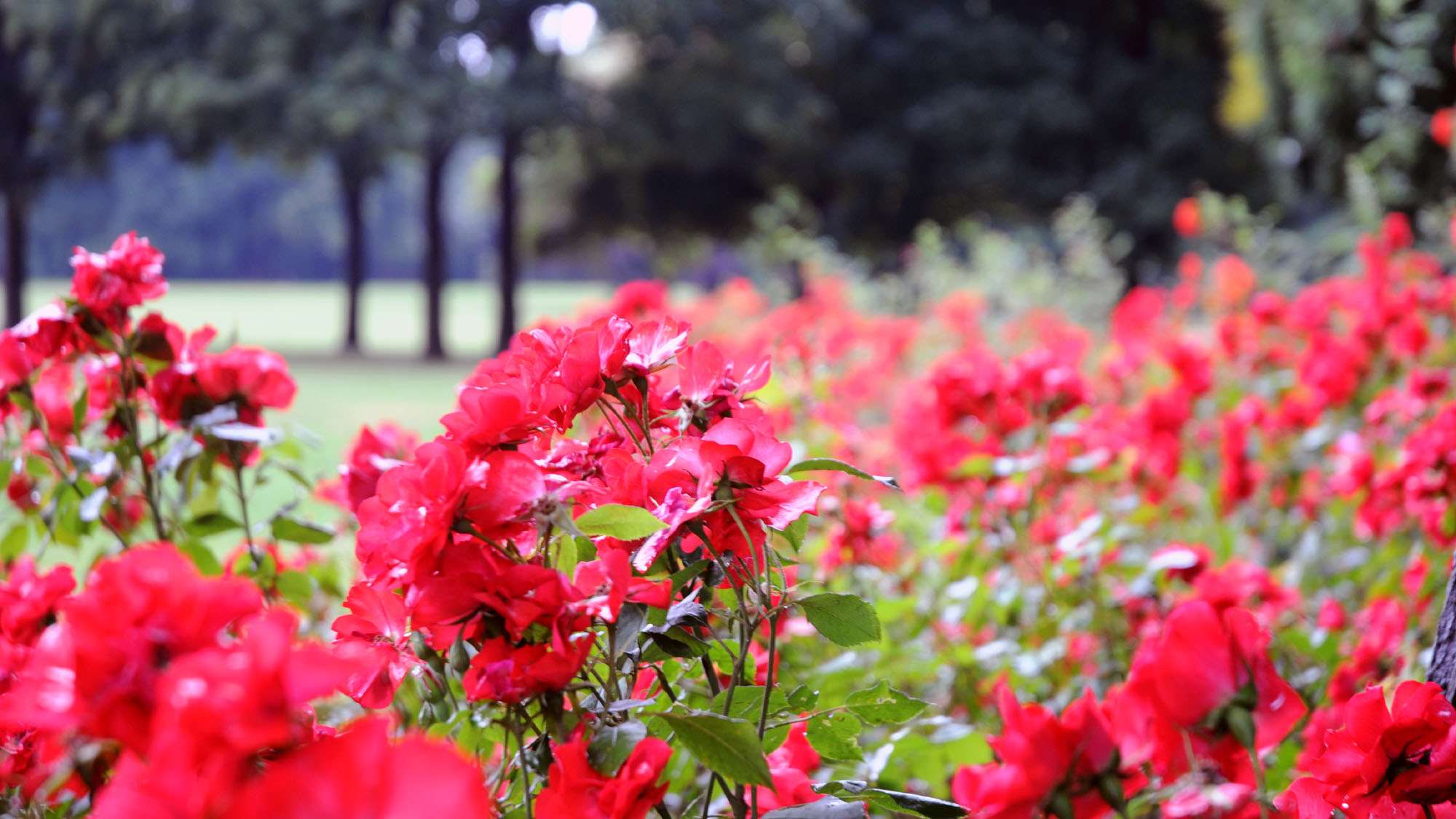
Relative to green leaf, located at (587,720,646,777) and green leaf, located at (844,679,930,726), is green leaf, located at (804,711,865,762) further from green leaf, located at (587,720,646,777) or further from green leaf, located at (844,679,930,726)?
green leaf, located at (587,720,646,777)

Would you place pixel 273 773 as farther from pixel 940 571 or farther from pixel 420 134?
pixel 420 134

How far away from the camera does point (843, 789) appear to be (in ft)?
2.10

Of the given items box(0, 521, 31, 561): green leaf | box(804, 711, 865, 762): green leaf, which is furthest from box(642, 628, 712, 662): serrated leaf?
box(0, 521, 31, 561): green leaf

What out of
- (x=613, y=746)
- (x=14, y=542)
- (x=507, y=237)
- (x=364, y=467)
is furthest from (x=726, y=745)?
(x=507, y=237)

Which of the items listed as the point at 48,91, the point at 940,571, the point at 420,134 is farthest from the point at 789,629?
the point at 48,91

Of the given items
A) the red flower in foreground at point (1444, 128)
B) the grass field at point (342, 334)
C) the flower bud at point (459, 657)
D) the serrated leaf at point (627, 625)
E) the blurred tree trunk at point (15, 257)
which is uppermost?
the red flower in foreground at point (1444, 128)

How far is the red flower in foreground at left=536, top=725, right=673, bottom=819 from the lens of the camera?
50cm

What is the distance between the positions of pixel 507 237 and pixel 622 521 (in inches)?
525

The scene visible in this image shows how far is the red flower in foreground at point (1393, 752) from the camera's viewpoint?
1.88 feet

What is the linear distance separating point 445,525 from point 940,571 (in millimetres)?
1656

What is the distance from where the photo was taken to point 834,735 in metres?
0.67

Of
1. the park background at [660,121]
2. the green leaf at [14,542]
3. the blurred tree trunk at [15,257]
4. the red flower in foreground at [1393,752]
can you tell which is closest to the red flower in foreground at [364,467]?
the green leaf at [14,542]

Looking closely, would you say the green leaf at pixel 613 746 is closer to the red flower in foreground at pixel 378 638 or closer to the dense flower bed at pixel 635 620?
the dense flower bed at pixel 635 620

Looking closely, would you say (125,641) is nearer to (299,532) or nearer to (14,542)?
(299,532)
